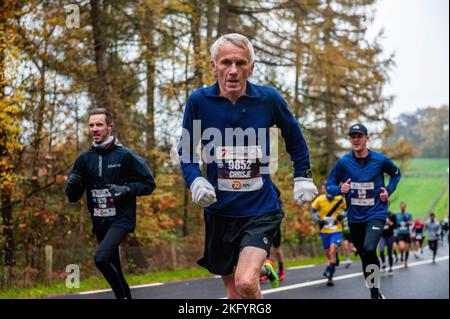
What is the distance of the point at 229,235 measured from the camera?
4.83m

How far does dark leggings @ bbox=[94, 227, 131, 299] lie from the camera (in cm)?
653

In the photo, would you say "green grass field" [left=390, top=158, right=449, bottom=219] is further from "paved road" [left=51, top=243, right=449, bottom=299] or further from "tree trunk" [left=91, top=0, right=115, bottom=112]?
"paved road" [left=51, top=243, right=449, bottom=299]

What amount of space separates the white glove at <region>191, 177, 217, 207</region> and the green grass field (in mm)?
73529

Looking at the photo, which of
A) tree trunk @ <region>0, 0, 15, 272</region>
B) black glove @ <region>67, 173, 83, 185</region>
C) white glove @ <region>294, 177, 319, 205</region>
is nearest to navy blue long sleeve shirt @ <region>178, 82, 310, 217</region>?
white glove @ <region>294, 177, 319, 205</region>

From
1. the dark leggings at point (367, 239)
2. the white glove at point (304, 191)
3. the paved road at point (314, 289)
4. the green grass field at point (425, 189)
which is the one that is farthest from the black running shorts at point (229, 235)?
the green grass field at point (425, 189)

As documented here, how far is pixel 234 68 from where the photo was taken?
15.3 feet

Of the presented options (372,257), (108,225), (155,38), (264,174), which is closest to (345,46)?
(155,38)

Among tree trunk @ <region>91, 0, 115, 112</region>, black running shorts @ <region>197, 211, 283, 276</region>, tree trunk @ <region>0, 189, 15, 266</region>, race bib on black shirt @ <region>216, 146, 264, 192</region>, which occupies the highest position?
tree trunk @ <region>91, 0, 115, 112</region>

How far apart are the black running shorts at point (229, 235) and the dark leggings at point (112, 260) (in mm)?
1876

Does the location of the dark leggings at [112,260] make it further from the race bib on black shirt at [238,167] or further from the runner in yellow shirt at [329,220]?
the runner in yellow shirt at [329,220]

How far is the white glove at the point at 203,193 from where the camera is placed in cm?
448

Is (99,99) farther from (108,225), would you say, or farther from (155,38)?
(108,225)

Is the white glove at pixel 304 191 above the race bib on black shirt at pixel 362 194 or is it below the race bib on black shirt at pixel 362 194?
above
